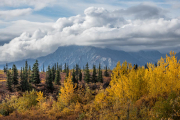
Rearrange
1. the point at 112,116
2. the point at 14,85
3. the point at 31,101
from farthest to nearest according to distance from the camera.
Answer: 1. the point at 14,85
2. the point at 31,101
3. the point at 112,116

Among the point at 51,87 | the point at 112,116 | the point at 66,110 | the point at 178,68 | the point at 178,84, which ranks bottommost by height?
the point at 51,87

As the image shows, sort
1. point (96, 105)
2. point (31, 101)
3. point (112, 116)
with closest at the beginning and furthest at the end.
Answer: point (112, 116)
point (96, 105)
point (31, 101)

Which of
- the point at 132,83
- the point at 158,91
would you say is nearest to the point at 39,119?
the point at 132,83

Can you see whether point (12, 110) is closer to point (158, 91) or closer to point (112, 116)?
point (112, 116)

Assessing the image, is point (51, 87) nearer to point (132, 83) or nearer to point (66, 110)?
point (66, 110)

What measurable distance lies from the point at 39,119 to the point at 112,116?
13249 mm

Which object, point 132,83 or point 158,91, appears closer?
point 132,83

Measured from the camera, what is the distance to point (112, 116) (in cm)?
1897

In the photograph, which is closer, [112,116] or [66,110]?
[112,116]

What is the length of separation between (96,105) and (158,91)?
11.7 m

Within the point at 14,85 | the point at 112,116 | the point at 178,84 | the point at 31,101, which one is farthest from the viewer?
the point at 14,85

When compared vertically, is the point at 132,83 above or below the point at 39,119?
above

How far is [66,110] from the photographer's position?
2911 cm

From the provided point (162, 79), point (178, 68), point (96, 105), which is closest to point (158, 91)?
point (162, 79)
